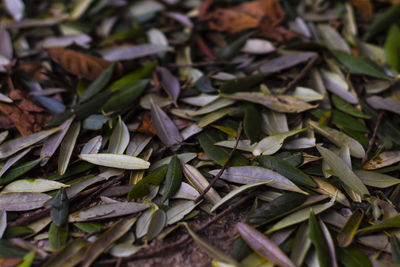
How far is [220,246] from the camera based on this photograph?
0.58m

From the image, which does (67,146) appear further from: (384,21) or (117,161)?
(384,21)

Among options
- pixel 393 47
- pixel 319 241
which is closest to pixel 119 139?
pixel 319 241

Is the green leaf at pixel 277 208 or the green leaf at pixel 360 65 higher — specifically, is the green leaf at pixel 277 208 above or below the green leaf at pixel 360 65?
below

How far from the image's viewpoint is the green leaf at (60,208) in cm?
60

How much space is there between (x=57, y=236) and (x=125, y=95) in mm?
340

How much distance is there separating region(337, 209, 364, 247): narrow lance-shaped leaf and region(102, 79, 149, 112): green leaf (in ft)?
1.65

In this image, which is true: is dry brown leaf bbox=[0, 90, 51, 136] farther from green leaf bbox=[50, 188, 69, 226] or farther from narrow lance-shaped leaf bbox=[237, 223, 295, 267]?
narrow lance-shaped leaf bbox=[237, 223, 295, 267]

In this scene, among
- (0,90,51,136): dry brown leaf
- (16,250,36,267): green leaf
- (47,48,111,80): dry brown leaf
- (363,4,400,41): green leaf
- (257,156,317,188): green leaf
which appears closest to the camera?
(16,250,36,267): green leaf

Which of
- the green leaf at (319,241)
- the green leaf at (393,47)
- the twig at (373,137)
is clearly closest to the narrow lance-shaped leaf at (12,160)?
the green leaf at (319,241)

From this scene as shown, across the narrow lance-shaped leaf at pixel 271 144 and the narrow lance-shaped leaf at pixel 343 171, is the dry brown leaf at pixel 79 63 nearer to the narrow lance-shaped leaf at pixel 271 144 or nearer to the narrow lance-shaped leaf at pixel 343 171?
the narrow lance-shaped leaf at pixel 271 144

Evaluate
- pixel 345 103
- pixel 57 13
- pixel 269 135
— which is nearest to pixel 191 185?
pixel 269 135

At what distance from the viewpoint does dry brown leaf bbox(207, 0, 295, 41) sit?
94 cm

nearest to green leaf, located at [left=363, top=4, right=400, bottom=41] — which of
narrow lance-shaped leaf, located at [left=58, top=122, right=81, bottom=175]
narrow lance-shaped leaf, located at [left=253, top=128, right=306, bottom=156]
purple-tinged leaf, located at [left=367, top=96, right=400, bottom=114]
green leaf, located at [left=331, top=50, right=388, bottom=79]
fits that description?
green leaf, located at [left=331, top=50, right=388, bottom=79]

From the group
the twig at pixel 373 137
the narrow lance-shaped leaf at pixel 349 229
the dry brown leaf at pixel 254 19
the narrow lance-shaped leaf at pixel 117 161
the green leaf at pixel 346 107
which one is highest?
the dry brown leaf at pixel 254 19
